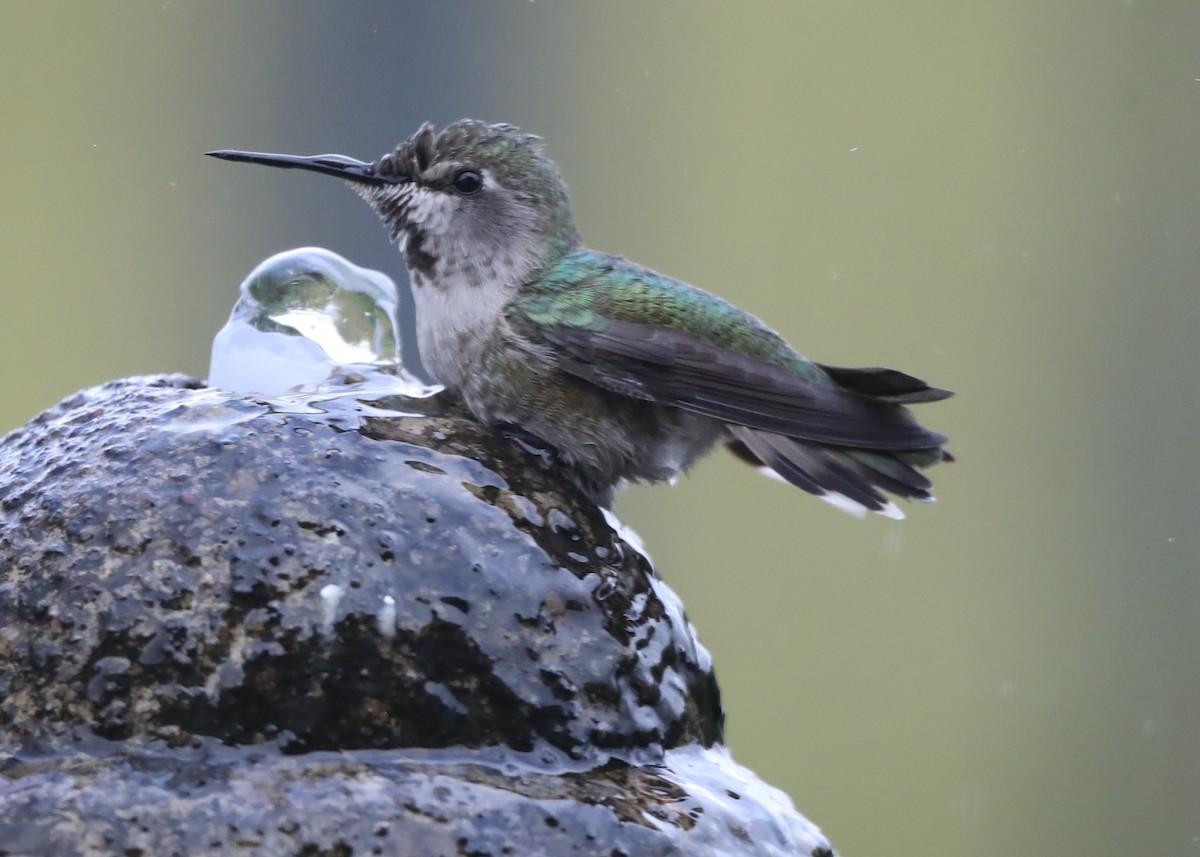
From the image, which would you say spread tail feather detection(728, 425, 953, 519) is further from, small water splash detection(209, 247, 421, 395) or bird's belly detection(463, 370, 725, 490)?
small water splash detection(209, 247, 421, 395)

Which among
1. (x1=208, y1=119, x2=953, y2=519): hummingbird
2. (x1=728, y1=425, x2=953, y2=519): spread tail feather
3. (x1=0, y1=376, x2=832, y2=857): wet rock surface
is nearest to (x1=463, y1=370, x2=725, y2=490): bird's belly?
(x1=208, y1=119, x2=953, y2=519): hummingbird

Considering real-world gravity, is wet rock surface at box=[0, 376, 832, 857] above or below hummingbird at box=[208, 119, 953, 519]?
below

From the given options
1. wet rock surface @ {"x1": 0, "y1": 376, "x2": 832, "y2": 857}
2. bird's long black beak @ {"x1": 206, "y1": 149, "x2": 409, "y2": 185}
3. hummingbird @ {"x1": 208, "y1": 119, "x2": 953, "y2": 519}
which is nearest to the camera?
wet rock surface @ {"x1": 0, "y1": 376, "x2": 832, "y2": 857}

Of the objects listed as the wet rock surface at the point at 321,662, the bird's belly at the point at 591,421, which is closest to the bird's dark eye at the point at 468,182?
the bird's belly at the point at 591,421

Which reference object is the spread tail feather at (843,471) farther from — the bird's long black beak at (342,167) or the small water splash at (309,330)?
the bird's long black beak at (342,167)

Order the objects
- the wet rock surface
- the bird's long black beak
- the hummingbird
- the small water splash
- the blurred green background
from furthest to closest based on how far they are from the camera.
Answer: the blurred green background, the bird's long black beak, the hummingbird, the small water splash, the wet rock surface

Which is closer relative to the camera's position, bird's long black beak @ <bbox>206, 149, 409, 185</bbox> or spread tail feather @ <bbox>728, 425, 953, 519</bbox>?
spread tail feather @ <bbox>728, 425, 953, 519</bbox>
